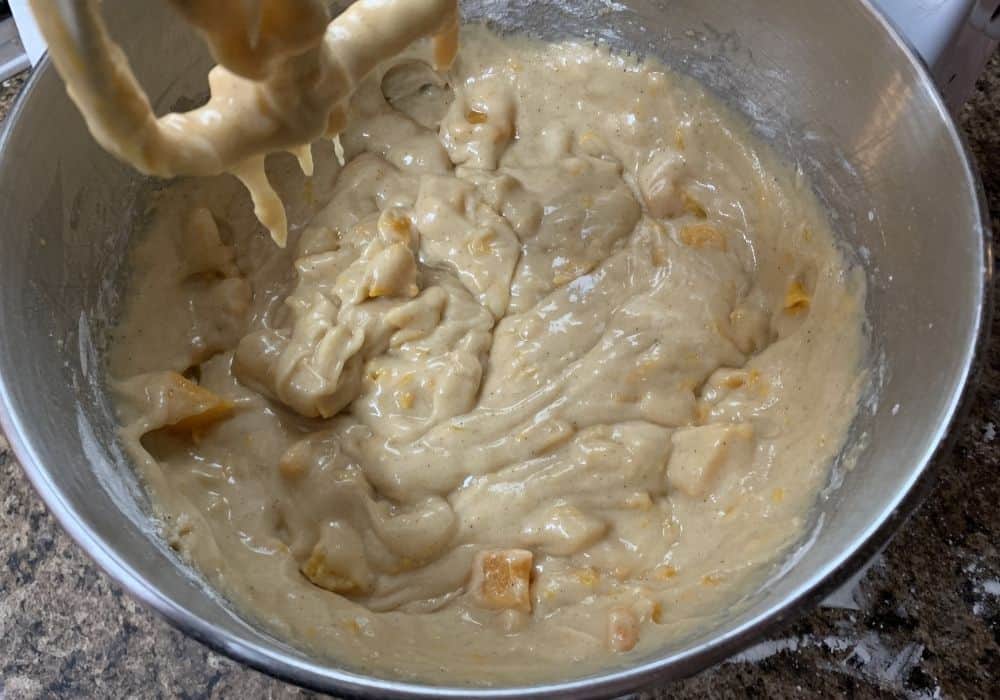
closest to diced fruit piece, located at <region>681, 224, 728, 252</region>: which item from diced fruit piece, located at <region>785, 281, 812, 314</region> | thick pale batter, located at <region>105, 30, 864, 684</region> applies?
thick pale batter, located at <region>105, 30, 864, 684</region>

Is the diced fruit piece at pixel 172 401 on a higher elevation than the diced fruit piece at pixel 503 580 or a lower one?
higher

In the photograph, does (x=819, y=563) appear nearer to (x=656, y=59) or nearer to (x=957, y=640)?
(x=957, y=640)

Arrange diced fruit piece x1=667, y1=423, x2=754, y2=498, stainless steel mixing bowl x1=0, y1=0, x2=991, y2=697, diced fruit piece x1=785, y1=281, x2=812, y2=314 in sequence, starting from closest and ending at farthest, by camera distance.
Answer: stainless steel mixing bowl x1=0, y1=0, x2=991, y2=697 < diced fruit piece x1=667, y1=423, x2=754, y2=498 < diced fruit piece x1=785, y1=281, x2=812, y2=314

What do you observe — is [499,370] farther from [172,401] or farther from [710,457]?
[172,401]

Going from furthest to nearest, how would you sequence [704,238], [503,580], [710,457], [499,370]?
1. [704,238]
2. [499,370]
3. [710,457]
4. [503,580]

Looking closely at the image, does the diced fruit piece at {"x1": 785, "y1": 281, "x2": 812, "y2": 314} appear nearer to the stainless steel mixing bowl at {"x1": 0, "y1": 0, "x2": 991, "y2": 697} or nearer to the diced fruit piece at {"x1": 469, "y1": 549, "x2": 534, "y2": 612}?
the stainless steel mixing bowl at {"x1": 0, "y1": 0, "x2": 991, "y2": 697}

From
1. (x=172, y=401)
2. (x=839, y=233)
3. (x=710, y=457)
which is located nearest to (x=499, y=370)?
(x=710, y=457)

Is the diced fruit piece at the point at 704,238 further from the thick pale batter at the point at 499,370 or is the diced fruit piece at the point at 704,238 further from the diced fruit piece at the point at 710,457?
the diced fruit piece at the point at 710,457

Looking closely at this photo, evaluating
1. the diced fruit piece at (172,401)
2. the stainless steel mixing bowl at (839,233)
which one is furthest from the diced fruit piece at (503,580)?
the diced fruit piece at (172,401)

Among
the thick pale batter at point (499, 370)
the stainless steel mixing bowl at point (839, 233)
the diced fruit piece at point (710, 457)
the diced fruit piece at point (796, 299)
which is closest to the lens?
the stainless steel mixing bowl at point (839, 233)
